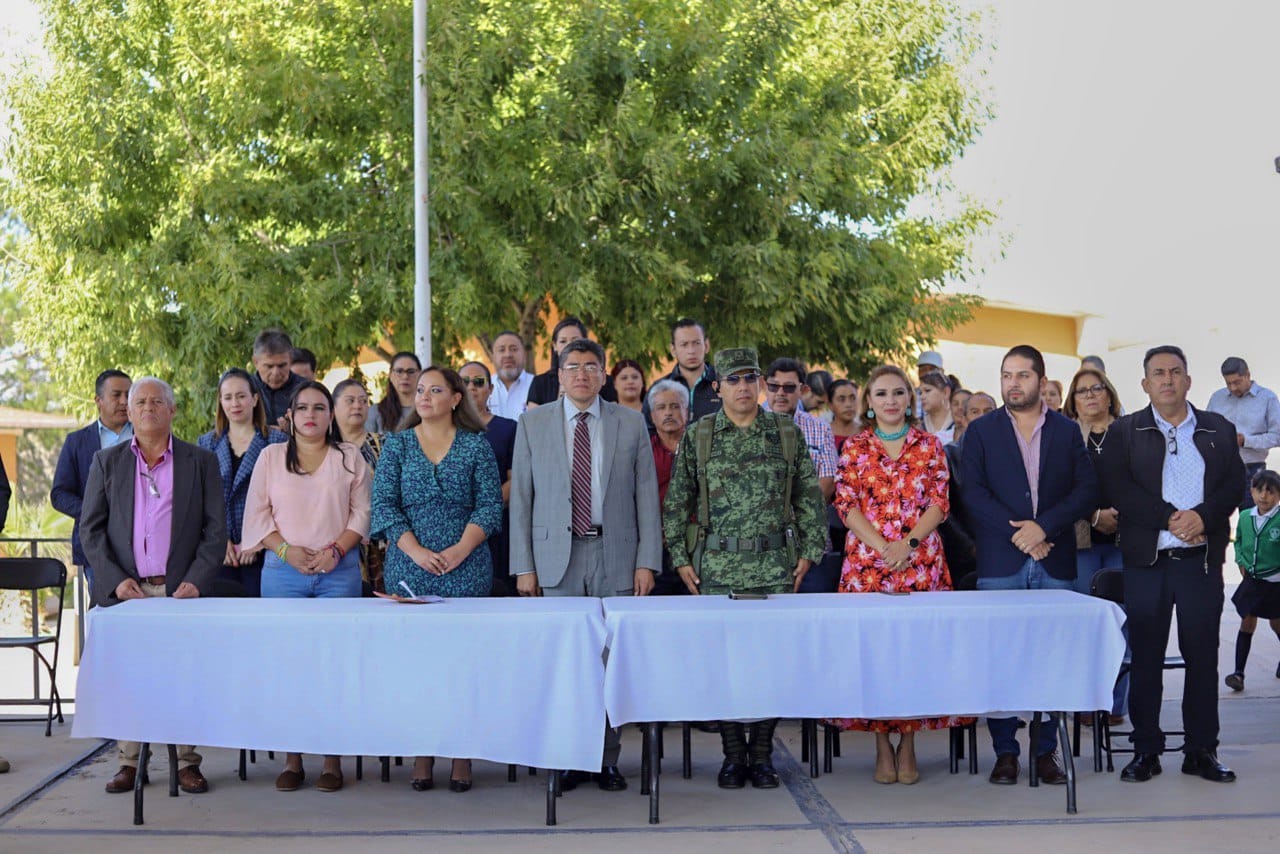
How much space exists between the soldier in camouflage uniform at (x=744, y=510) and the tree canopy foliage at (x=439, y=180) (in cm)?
780

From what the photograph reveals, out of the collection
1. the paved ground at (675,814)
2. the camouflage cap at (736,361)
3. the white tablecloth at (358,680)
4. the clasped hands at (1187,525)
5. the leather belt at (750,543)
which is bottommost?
the paved ground at (675,814)

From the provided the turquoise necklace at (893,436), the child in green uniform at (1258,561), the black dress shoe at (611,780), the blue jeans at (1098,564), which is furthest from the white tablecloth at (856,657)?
the child in green uniform at (1258,561)

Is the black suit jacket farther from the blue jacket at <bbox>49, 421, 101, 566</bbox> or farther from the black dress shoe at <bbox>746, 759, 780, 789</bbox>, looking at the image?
the blue jacket at <bbox>49, 421, 101, 566</bbox>

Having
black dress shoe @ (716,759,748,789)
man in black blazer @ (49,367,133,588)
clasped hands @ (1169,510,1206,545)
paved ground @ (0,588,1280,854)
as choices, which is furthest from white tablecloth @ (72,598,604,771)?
clasped hands @ (1169,510,1206,545)

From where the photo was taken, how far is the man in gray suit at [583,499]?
643 centimetres

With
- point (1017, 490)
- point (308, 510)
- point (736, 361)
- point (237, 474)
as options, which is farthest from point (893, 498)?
point (237, 474)

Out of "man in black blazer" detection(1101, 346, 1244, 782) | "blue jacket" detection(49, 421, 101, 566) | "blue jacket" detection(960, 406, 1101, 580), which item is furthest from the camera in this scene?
"blue jacket" detection(49, 421, 101, 566)

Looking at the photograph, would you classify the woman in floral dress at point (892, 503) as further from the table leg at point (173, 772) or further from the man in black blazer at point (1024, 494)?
the table leg at point (173, 772)

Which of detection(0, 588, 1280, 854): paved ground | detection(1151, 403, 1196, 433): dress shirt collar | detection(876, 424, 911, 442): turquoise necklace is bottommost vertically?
detection(0, 588, 1280, 854): paved ground

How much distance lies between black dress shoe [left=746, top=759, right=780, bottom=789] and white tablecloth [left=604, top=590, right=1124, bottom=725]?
2.35 ft

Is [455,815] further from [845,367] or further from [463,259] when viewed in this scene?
[845,367]

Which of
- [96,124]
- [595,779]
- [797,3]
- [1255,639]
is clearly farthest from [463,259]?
[595,779]

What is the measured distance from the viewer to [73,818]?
19.2 feet

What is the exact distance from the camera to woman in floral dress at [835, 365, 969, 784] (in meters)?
6.36
